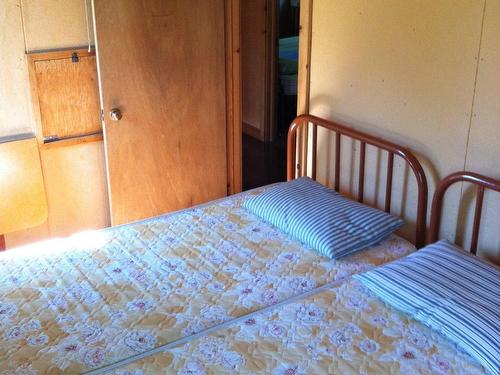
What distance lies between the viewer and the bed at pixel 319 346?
6.04 feet

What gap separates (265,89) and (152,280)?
3.17 m

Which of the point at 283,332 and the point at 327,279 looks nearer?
the point at 283,332

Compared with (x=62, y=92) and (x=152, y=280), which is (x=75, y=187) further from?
(x=152, y=280)

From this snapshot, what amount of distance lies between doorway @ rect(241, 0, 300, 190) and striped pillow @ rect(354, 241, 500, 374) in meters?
2.52

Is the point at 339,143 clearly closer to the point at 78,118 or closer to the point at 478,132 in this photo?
the point at 478,132

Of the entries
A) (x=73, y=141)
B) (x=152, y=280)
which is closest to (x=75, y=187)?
(x=73, y=141)

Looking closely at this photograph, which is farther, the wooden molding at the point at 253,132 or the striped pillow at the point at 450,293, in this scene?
the wooden molding at the point at 253,132

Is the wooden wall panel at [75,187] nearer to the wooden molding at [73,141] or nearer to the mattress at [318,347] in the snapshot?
the wooden molding at [73,141]

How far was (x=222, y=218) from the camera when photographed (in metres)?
2.81

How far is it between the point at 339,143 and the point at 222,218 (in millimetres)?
644

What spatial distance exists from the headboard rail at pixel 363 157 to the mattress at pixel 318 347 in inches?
22.4

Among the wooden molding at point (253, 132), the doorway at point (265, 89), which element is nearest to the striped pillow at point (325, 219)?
the doorway at point (265, 89)

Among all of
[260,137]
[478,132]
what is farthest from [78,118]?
[260,137]

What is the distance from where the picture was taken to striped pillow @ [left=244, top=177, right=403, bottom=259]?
246 centimetres
